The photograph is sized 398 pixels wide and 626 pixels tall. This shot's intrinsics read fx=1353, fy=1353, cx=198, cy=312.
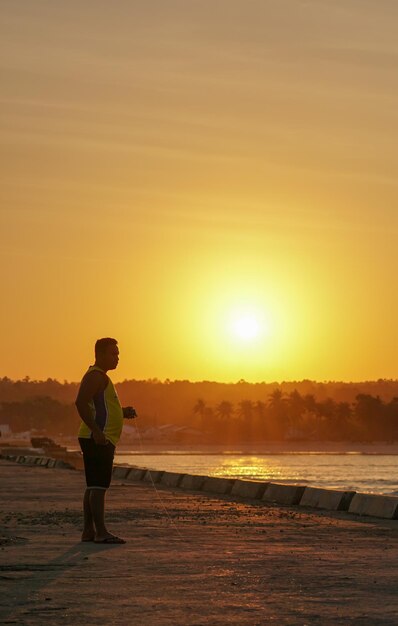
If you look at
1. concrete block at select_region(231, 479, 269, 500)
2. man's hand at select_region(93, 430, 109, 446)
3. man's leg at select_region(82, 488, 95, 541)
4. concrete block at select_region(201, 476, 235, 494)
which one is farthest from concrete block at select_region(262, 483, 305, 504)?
man's hand at select_region(93, 430, 109, 446)

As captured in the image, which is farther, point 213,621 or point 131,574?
point 131,574

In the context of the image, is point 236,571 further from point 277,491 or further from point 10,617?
point 277,491

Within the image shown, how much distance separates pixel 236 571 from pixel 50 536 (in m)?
3.84

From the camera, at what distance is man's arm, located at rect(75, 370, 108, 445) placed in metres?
13.1

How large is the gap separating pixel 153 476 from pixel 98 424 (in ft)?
62.5

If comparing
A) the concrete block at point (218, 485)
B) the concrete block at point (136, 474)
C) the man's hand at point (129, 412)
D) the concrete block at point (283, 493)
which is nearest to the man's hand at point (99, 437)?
the man's hand at point (129, 412)

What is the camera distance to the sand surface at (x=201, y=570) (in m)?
8.03

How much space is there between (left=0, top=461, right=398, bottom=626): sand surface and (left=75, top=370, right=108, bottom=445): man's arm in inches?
42.0

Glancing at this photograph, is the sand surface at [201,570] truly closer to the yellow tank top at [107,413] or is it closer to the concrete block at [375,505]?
the concrete block at [375,505]

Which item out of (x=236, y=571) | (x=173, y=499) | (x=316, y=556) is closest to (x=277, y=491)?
(x=173, y=499)

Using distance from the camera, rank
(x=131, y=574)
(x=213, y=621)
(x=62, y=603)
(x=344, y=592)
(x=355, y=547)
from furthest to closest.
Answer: (x=355, y=547)
(x=131, y=574)
(x=344, y=592)
(x=62, y=603)
(x=213, y=621)

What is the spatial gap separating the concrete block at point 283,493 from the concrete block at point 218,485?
240cm

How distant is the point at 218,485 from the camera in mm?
25734

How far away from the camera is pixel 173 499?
22.3 meters
